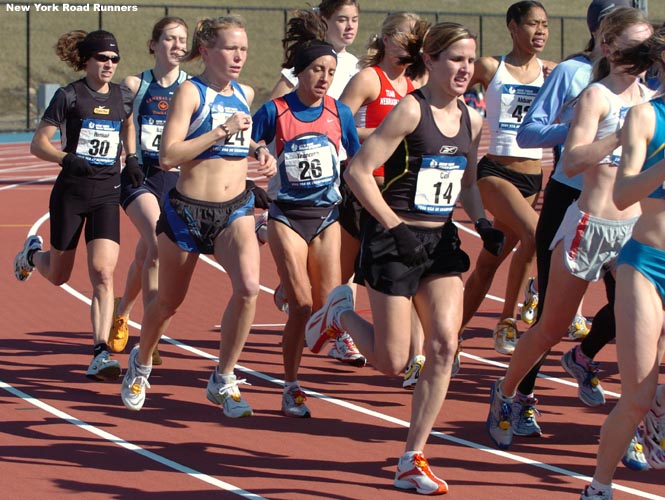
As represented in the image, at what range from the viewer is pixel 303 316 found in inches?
289

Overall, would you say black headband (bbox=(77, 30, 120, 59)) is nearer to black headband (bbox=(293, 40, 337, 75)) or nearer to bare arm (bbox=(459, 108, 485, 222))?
black headband (bbox=(293, 40, 337, 75))

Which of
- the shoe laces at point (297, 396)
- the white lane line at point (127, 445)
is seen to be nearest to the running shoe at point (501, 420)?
the shoe laces at point (297, 396)

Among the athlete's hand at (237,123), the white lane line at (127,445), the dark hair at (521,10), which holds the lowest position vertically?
the white lane line at (127,445)

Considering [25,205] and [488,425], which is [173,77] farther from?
[25,205]

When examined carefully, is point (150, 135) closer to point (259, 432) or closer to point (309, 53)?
point (309, 53)

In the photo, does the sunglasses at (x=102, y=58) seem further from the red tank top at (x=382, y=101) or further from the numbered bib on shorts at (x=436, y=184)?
the numbered bib on shorts at (x=436, y=184)

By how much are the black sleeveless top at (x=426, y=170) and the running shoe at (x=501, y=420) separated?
Answer: 1.07 metres

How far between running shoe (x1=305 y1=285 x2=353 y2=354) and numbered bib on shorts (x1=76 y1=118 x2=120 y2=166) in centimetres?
242

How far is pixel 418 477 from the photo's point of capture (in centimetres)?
583

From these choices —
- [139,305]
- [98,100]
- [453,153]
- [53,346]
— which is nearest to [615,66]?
[453,153]

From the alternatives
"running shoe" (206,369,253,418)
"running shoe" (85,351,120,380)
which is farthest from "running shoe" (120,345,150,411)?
"running shoe" (85,351,120,380)

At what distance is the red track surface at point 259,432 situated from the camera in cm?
609

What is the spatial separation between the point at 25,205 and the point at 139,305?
25.9 feet

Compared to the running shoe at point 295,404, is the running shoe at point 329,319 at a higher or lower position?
higher
